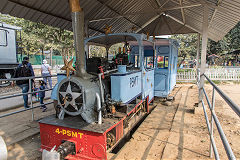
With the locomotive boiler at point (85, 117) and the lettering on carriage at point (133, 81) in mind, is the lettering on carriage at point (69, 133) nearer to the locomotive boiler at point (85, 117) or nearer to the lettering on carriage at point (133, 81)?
the locomotive boiler at point (85, 117)

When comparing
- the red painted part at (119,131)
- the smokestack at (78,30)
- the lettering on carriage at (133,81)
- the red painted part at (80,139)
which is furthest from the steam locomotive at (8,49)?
the red painted part at (119,131)

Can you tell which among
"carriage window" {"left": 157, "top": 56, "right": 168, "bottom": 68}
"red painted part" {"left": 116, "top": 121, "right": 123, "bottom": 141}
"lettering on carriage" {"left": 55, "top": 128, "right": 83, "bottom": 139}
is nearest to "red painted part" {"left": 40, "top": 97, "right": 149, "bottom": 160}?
"lettering on carriage" {"left": 55, "top": 128, "right": 83, "bottom": 139}

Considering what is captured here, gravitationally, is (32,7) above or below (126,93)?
above

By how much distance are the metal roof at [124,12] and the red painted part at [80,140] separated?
3.62 metres

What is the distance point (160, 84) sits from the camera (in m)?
7.25

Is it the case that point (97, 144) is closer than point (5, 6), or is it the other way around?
point (97, 144)

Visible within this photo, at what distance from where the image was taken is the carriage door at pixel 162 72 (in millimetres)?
7203

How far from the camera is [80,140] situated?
2816mm

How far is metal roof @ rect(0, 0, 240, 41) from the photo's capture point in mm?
5039

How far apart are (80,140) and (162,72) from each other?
17.6 feet

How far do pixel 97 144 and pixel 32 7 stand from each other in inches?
191

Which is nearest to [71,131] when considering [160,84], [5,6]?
[5,6]

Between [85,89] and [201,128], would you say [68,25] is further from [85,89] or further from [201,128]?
[201,128]

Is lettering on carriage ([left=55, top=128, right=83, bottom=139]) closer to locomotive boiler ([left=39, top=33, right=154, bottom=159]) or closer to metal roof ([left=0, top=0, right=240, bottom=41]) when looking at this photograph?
locomotive boiler ([left=39, top=33, right=154, bottom=159])
